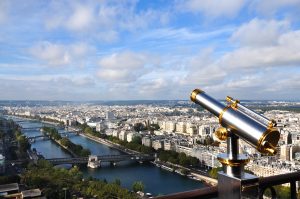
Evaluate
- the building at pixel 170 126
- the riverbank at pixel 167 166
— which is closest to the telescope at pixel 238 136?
the riverbank at pixel 167 166

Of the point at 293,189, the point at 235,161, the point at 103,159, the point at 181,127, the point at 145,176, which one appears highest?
the point at 235,161

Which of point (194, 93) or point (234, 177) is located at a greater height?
point (194, 93)

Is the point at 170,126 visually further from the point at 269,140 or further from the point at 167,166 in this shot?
the point at 269,140

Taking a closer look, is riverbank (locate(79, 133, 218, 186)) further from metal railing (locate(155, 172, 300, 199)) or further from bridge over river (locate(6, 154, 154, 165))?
metal railing (locate(155, 172, 300, 199))

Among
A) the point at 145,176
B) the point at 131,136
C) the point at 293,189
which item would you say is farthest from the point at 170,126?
the point at 293,189

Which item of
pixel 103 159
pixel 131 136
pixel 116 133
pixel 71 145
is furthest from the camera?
pixel 116 133

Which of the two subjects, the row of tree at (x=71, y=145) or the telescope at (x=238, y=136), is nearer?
the telescope at (x=238, y=136)

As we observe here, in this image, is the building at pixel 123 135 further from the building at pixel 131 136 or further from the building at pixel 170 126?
the building at pixel 170 126
